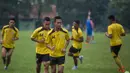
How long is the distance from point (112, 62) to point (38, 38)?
24.7 feet

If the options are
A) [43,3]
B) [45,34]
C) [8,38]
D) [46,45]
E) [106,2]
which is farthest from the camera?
[43,3]

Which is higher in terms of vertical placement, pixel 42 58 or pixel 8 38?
pixel 42 58

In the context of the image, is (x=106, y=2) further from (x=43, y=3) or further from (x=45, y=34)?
(x=45, y=34)

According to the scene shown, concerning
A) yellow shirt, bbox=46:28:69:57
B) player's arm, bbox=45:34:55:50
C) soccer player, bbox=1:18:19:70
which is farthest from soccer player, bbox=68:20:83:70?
yellow shirt, bbox=46:28:69:57

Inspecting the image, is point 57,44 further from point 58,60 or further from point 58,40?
point 58,60

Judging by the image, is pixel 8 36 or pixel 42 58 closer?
pixel 42 58

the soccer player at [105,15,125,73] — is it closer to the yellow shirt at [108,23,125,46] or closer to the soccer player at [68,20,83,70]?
the yellow shirt at [108,23,125,46]

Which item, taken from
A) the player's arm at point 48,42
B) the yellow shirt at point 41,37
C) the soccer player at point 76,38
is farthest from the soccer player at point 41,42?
the soccer player at point 76,38

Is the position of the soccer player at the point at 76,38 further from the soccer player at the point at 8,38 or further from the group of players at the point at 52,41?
the soccer player at the point at 8,38

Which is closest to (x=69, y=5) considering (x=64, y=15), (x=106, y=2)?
(x=64, y=15)

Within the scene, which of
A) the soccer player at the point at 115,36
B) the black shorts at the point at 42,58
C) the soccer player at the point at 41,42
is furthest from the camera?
the soccer player at the point at 115,36

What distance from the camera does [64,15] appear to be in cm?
8962

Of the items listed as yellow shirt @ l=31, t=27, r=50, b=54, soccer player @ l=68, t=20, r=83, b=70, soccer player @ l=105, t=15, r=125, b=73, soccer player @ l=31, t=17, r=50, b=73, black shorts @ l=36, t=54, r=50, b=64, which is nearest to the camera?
black shorts @ l=36, t=54, r=50, b=64

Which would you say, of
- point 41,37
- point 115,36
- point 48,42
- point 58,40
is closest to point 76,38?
point 115,36
